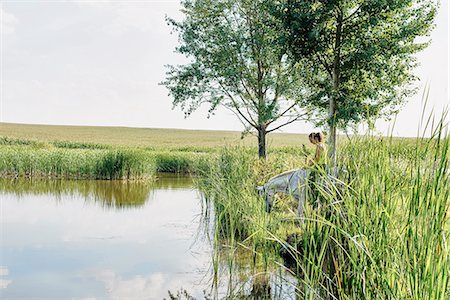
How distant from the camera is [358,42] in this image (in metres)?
16.1

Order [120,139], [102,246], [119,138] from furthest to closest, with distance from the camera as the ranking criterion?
[119,138]
[120,139]
[102,246]

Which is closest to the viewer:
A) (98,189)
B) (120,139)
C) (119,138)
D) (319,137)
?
(319,137)

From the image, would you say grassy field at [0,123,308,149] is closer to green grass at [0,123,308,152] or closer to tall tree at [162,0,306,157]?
green grass at [0,123,308,152]

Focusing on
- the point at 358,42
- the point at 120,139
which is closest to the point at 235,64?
the point at 358,42

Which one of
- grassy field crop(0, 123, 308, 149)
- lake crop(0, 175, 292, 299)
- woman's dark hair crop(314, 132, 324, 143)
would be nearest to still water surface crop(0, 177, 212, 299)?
lake crop(0, 175, 292, 299)

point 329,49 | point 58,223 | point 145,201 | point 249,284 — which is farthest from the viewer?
point 329,49

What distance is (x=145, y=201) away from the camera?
16578 mm

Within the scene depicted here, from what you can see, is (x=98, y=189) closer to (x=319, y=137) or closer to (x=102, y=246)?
(x=102, y=246)

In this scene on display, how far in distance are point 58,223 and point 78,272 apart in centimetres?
475

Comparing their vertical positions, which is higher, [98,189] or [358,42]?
[358,42]

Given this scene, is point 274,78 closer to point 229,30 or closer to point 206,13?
point 229,30

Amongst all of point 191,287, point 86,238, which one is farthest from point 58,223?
point 191,287

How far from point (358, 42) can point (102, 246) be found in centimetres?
1047

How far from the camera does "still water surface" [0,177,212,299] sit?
7387 millimetres
